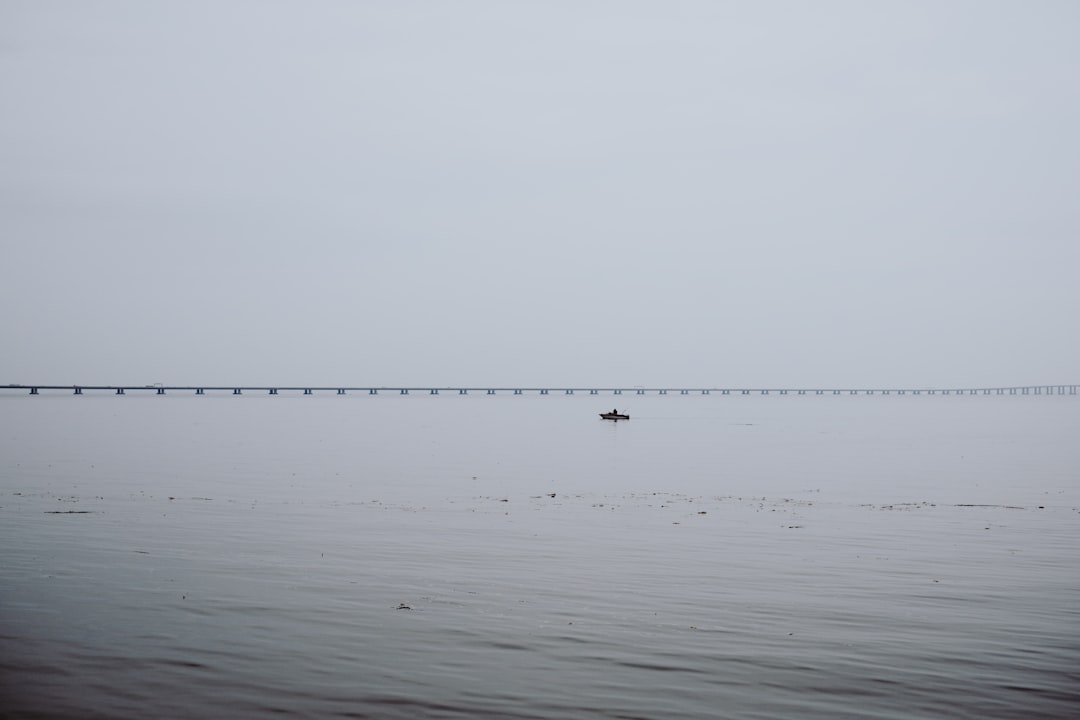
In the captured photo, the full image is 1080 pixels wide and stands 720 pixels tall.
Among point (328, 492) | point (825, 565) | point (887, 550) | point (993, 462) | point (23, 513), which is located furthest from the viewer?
point (993, 462)

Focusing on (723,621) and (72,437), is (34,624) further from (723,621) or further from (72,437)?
(72,437)

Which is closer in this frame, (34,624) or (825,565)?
(34,624)

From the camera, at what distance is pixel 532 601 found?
24.5 meters

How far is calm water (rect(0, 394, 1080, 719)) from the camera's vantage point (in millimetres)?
16875

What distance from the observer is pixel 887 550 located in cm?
3369

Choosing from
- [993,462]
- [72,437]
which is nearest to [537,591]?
[993,462]

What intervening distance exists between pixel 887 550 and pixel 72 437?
9521cm

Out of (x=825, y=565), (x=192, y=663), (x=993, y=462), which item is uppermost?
(x=993, y=462)

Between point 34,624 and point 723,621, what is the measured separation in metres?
14.0

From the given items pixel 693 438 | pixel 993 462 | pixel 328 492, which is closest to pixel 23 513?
pixel 328 492

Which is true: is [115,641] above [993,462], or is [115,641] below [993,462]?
below

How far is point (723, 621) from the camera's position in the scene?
22.3 meters

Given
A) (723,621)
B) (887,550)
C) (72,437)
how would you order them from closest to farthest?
1. (723,621)
2. (887,550)
3. (72,437)

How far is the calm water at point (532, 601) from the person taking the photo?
16875mm
